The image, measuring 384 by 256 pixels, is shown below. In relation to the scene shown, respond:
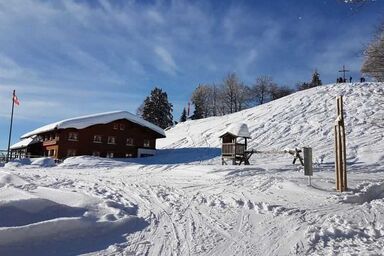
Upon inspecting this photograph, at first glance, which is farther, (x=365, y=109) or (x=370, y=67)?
(x=365, y=109)

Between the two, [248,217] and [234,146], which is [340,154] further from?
[234,146]

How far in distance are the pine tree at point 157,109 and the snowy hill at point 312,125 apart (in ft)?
46.0

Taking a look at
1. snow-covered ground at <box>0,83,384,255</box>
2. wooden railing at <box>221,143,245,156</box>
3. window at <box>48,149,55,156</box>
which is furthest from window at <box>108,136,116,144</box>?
snow-covered ground at <box>0,83,384,255</box>

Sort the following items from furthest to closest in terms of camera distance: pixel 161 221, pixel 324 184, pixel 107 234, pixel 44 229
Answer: pixel 324 184, pixel 161 221, pixel 107 234, pixel 44 229

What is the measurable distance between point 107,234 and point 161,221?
5.57ft

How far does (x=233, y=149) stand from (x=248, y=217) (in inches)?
803

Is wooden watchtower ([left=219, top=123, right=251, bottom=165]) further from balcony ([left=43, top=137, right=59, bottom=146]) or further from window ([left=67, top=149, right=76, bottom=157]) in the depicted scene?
balcony ([left=43, top=137, right=59, bottom=146])

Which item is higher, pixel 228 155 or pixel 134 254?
pixel 228 155

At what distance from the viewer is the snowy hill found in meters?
37.8

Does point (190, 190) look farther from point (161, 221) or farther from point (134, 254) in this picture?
point (134, 254)

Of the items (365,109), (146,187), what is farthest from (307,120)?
(146,187)

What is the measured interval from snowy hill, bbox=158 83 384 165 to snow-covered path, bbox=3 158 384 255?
18955mm

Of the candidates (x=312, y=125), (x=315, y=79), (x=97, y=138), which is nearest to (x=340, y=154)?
(x=312, y=125)

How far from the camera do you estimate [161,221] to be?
9.84 m
